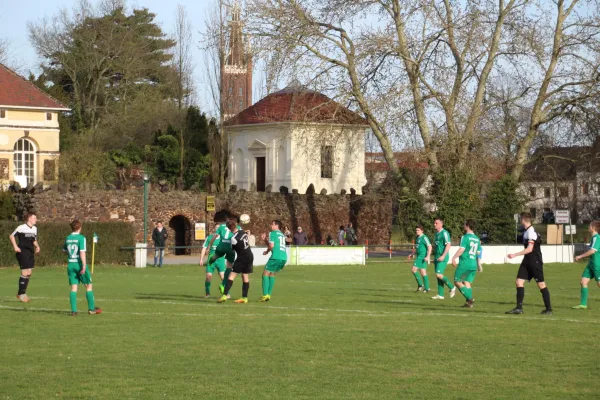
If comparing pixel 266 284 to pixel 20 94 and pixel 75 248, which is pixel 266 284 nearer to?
pixel 75 248

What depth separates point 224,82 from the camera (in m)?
63.4

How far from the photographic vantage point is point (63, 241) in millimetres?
40719

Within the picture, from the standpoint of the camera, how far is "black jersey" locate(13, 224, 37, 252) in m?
23.2

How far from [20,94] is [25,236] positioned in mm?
41609

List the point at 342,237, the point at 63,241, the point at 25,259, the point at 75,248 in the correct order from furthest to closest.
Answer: the point at 342,237 → the point at 63,241 → the point at 25,259 → the point at 75,248

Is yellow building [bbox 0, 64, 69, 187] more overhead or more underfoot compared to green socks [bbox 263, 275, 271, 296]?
more overhead

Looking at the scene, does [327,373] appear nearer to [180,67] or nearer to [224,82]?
[224,82]

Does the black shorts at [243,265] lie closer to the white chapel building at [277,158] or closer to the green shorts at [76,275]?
the green shorts at [76,275]

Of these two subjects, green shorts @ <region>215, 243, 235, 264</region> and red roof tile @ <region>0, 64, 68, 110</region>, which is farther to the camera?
red roof tile @ <region>0, 64, 68, 110</region>

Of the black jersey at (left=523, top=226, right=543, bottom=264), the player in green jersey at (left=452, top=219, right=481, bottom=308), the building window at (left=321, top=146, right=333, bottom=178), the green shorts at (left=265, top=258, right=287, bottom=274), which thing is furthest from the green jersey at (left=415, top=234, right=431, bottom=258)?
the building window at (left=321, top=146, right=333, bottom=178)

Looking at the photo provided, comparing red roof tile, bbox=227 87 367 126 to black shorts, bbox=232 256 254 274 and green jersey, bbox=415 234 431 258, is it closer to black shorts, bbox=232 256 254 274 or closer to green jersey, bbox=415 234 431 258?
green jersey, bbox=415 234 431 258

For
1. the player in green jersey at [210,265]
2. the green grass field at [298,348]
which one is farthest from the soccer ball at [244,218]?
the green grass field at [298,348]

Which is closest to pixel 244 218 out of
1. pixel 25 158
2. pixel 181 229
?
pixel 181 229

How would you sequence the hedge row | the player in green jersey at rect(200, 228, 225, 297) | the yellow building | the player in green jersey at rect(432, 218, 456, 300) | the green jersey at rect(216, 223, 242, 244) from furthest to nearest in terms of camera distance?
A: 1. the yellow building
2. the hedge row
3. the player in green jersey at rect(200, 228, 225, 297)
4. the player in green jersey at rect(432, 218, 456, 300)
5. the green jersey at rect(216, 223, 242, 244)
